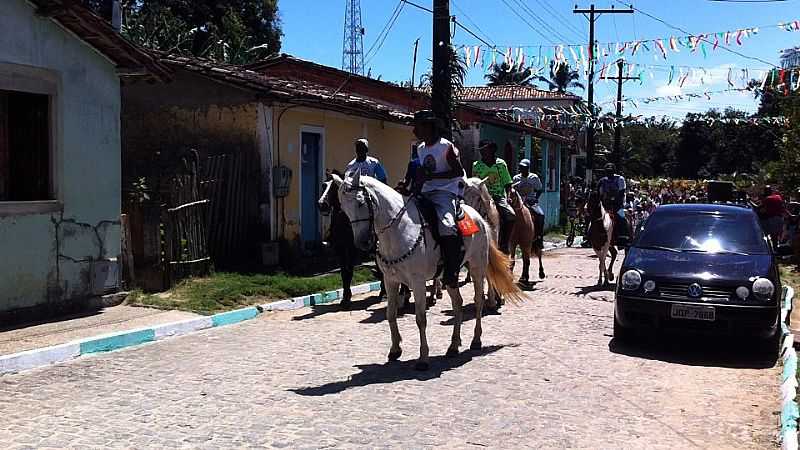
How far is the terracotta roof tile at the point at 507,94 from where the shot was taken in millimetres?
46375

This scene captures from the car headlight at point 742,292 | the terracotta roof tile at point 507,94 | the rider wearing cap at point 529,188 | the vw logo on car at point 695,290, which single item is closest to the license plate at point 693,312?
the vw logo on car at point 695,290

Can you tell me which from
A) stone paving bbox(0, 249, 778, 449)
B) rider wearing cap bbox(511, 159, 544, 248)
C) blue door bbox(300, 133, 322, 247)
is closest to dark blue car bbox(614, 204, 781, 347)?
stone paving bbox(0, 249, 778, 449)

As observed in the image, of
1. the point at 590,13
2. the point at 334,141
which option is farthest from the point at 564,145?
the point at 334,141

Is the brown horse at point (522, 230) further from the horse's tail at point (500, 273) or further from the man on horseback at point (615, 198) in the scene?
the horse's tail at point (500, 273)

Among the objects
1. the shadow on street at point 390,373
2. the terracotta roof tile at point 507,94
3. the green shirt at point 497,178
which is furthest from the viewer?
the terracotta roof tile at point 507,94

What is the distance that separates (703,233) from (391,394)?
16.3 feet

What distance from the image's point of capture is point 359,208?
7.14 metres

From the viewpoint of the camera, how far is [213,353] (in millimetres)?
8352

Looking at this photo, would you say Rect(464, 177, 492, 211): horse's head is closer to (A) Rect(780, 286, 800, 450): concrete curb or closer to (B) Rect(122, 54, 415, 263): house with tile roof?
(A) Rect(780, 286, 800, 450): concrete curb

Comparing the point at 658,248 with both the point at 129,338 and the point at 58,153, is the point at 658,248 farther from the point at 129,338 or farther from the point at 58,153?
the point at 58,153

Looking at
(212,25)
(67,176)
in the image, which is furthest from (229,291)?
(212,25)

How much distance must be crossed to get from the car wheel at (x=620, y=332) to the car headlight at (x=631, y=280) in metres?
0.43

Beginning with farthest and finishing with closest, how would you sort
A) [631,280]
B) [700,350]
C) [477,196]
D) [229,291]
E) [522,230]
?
[522,230] < [229,291] < [477,196] < [700,350] < [631,280]

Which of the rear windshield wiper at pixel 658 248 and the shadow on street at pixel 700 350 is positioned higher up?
the rear windshield wiper at pixel 658 248
